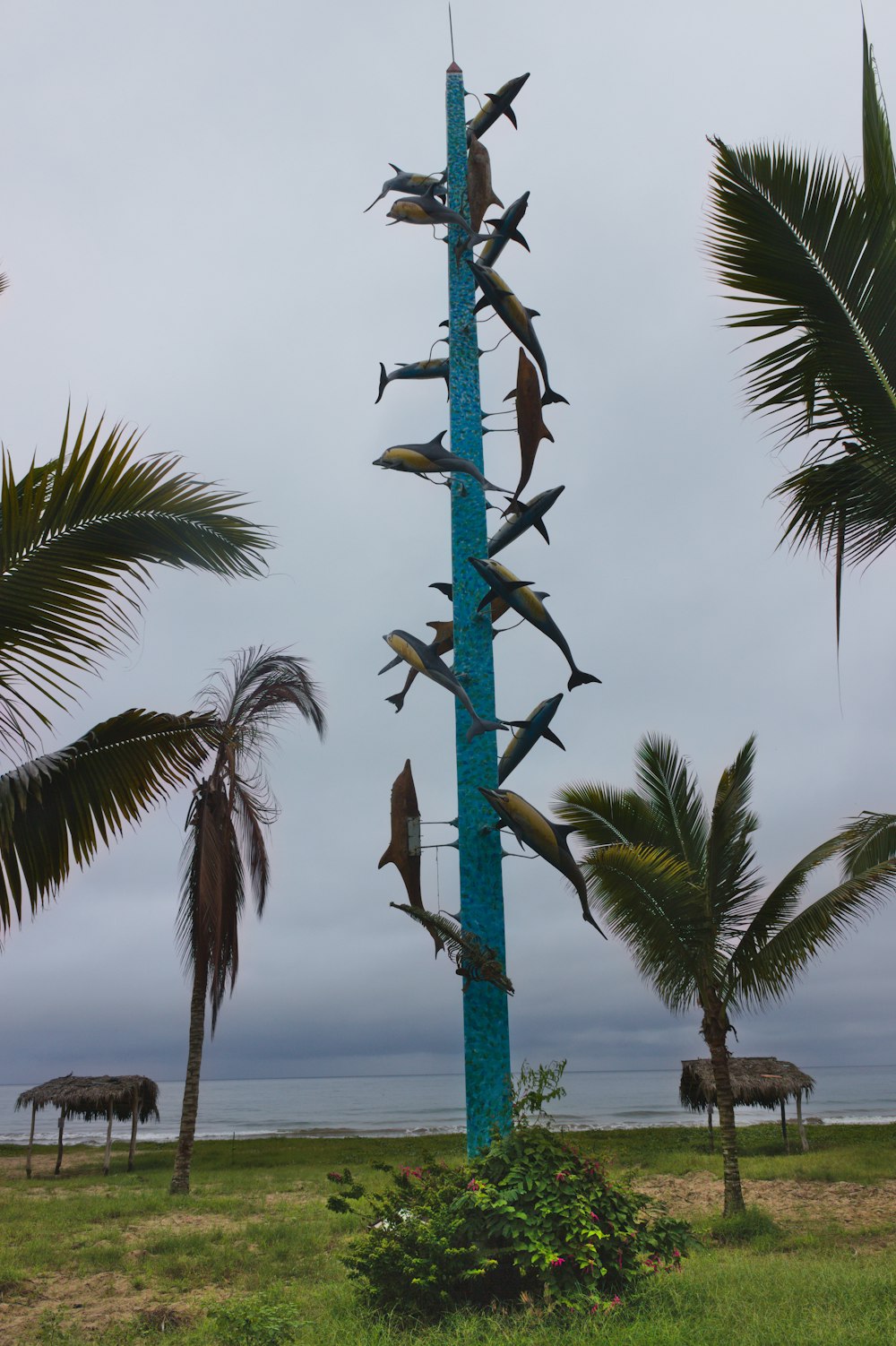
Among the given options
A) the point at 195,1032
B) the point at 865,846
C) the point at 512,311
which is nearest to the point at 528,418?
the point at 512,311

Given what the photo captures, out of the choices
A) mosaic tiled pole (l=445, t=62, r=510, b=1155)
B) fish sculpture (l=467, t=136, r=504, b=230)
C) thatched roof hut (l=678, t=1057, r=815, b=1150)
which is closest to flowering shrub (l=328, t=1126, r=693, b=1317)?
mosaic tiled pole (l=445, t=62, r=510, b=1155)

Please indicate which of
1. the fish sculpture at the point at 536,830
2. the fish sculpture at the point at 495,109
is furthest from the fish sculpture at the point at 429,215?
the fish sculpture at the point at 536,830

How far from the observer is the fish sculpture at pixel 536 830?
6438 millimetres

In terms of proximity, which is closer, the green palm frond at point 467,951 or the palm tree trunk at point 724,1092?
the green palm frond at point 467,951

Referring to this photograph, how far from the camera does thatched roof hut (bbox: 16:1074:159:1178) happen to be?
22.3m

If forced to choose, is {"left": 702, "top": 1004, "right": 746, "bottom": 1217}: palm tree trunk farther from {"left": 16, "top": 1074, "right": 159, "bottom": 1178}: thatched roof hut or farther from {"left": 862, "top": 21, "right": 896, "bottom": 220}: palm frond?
{"left": 16, "top": 1074, "right": 159, "bottom": 1178}: thatched roof hut

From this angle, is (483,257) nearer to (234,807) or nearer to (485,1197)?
(485,1197)

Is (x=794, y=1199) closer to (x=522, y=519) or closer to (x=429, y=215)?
(x=522, y=519)

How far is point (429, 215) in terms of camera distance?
25.7 ft

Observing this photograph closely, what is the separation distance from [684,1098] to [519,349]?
2026 cm

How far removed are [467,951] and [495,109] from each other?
6.68 m

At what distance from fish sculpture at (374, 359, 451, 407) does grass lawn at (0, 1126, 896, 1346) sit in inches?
223

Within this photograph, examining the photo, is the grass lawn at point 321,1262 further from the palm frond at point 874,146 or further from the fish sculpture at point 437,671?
the palm frond at point 874,146

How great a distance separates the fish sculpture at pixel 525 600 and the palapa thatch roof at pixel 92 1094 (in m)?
19.4
